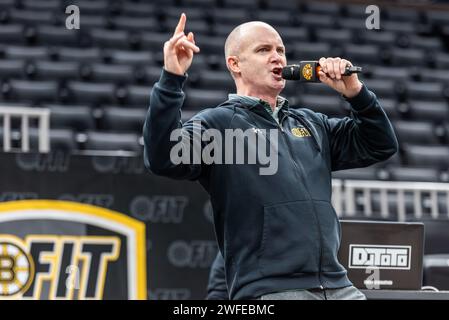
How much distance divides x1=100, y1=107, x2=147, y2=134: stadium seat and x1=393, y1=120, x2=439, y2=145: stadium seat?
8.72 feet

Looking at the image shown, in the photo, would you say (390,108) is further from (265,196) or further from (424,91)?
(265,196)

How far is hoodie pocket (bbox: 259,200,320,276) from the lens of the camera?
2871mm

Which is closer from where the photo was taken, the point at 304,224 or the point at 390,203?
the point at 304,224

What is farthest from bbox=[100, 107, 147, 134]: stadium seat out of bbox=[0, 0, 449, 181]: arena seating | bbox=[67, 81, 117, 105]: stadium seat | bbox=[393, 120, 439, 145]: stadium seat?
bbox=[393, 120, 439, 145]: stadium seat

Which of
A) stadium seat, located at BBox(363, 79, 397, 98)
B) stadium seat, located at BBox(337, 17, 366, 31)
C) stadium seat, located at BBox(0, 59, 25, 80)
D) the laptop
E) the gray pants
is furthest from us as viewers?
stadium seat, located at BBox(337, 17, 366, 31)

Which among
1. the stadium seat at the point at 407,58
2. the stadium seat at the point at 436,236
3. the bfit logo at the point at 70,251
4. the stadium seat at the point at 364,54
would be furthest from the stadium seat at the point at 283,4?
the bfit logo at the point at 70,251

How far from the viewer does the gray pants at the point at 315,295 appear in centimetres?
283

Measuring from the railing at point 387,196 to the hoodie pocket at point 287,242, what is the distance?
→ 12.5ft

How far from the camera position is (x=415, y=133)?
366 inches

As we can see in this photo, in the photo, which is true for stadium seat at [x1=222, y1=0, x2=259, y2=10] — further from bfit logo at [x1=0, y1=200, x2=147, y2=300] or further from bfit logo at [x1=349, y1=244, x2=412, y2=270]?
bfit logo at [x1=349, y1=244, x2=412, y2=270]
